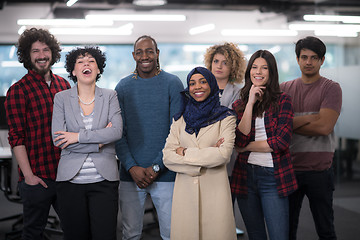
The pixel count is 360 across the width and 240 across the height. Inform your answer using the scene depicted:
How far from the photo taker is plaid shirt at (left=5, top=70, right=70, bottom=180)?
280 centimetres

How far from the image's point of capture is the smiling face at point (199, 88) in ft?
8.08

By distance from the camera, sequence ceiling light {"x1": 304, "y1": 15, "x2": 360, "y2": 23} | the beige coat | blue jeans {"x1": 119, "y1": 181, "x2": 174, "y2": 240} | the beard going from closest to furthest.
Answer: the beige coat → blue jeans {"x1": 119, "y1": 181, "x2": 174, "y2": 240} → the beard → ceiling light {"x1": 304, "y1": 15, "x2": 360, "y2": 23}

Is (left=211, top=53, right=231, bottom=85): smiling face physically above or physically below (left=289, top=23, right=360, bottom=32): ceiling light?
below

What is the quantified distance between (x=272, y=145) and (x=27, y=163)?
5.32ft

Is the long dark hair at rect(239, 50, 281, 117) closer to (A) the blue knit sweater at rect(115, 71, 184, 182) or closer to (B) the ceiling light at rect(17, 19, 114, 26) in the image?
(A) the blue knit sweater at rect(115, 71, 184, 182)

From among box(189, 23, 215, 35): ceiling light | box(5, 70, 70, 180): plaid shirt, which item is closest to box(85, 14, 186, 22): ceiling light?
box(189, 23, 215, 35): ceiling light

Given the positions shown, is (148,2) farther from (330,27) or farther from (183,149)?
(183,149)

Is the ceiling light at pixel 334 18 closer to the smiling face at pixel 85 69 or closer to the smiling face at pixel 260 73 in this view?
the smiling face at pixel 260 73

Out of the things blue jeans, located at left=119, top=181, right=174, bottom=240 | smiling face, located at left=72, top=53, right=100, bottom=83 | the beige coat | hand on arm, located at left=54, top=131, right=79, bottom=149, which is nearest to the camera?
the beige coat

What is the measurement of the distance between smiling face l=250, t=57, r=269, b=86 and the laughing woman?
89 centimetres

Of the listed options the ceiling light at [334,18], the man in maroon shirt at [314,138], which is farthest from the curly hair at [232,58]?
the ceiling light at [334,18]

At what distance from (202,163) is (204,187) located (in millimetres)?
161

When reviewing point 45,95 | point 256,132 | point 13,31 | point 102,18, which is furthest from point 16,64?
point 256,132

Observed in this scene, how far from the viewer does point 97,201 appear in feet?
8.26
